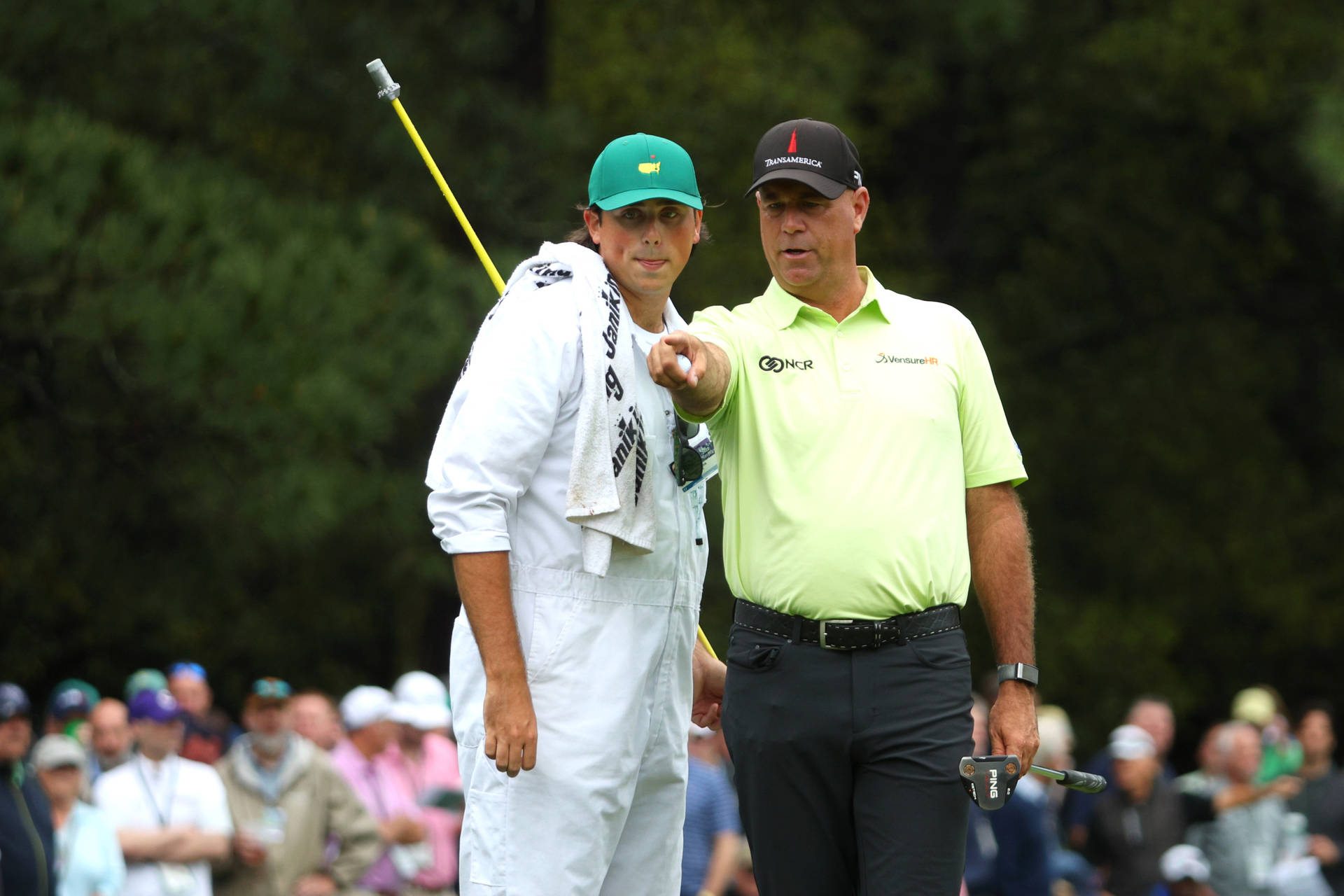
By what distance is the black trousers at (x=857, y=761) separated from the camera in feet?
12.7

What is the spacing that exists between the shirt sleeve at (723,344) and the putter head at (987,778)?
0.87 metres

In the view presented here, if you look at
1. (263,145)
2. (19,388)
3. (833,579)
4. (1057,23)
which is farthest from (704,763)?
(1057,23)

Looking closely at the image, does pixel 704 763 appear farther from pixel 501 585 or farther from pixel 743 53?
pixel 743 53

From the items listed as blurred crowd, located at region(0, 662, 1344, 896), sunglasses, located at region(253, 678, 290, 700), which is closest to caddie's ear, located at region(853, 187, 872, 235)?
blurred crowd, located at region(0, 662, 1344, 896)

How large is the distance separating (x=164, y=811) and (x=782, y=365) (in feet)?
14.6

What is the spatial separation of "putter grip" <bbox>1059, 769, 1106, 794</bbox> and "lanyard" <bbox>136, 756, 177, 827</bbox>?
14.5 ft

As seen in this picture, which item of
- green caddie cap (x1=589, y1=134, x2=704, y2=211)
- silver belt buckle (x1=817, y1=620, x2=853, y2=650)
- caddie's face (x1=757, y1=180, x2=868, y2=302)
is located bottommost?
silver belt buckle (x1=817, y1=620, x2=853, y2=650)

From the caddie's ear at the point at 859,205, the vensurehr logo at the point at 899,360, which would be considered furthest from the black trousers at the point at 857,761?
the caddie's ear at the point at 859,205

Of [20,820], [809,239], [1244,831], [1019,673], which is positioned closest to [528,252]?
[1244,831]

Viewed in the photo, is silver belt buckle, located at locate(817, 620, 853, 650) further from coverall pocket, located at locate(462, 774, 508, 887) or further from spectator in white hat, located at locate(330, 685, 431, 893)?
spectator in white hat, located at locate(330, 685, 431, 893)

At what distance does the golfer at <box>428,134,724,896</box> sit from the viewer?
3900mm

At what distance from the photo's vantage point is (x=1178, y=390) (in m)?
20.4

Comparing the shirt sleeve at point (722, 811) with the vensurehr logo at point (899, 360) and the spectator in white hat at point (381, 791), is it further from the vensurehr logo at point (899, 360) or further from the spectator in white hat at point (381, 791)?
the vensurehr logo at point (899, 360)

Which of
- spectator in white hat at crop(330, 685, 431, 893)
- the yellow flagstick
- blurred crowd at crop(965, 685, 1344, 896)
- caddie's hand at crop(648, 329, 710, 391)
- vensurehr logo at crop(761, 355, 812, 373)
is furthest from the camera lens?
blurred crowd at crop(965, 685, 1344, 896)
